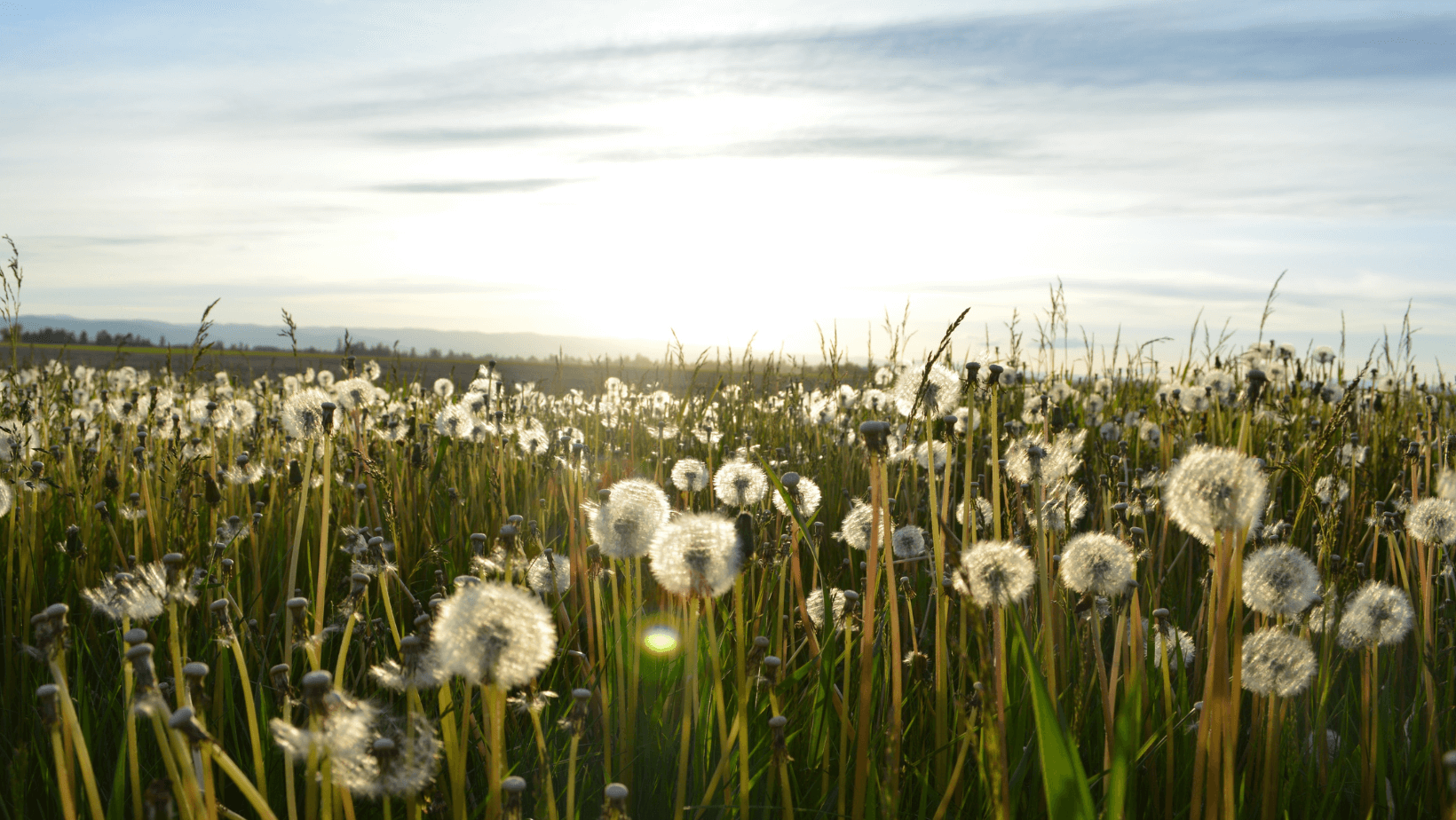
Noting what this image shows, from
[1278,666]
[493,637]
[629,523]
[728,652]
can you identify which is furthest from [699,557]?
[1278,666]

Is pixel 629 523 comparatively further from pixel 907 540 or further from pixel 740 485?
pixel 907 540

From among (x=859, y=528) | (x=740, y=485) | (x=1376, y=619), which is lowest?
(x=1376, y=619)

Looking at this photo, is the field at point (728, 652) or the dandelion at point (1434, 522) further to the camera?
the dandelion at point (1434, 522)

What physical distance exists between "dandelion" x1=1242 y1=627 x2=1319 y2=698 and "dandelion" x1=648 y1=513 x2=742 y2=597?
1.00 metres

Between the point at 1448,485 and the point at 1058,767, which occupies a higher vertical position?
the point at 1448,485

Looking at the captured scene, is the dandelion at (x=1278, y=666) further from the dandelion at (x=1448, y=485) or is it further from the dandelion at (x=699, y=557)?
the dandelion at (x=1448, y=485)

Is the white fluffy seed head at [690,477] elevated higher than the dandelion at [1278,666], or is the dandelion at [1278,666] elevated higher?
the white fluffy seed head at [690,477]

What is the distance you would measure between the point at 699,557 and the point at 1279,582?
1.15 metres

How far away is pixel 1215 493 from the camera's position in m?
1.28

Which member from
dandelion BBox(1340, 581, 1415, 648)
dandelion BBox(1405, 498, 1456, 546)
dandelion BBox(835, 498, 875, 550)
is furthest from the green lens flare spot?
dandelion BBox(1405, 498, 1456, 546)

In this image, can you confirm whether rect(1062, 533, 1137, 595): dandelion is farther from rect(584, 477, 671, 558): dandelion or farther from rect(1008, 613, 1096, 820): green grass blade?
rect(584, 477, 671, 558): dandelion

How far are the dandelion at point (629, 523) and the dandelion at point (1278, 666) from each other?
1153 mm

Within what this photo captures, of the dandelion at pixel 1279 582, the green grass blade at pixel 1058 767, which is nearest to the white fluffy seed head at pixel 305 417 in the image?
the green grass blade at pixel 1058 767

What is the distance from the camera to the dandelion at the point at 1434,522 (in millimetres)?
2111
